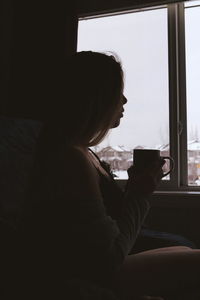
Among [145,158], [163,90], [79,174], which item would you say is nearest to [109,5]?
[163,90]

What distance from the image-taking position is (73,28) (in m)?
2.37

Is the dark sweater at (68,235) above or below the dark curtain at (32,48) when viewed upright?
below

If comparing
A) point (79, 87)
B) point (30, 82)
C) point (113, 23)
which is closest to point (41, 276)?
point (79, 87)

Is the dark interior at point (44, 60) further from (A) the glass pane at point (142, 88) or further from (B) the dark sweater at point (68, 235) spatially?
(B) the dark sweater at point (68, 235)

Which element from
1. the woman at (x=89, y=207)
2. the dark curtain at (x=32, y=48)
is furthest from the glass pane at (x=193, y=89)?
the woman at (x=89, y=207)

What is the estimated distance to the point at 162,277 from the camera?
31.3 inches

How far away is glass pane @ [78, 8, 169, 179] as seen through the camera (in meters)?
2.35

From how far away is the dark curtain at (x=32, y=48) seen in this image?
2.36 meters

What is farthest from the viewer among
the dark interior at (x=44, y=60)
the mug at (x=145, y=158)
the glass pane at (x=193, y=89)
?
the glass pane at (x=193, y=89)

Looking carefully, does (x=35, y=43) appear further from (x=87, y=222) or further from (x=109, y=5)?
(x=87, y=222)

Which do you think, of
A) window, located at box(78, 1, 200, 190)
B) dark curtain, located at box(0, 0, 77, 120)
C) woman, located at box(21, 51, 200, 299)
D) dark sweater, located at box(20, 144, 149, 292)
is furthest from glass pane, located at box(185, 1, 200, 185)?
dark sweater, located at box(20, 144, 149, 292)

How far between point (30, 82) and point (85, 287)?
1903 millimetres

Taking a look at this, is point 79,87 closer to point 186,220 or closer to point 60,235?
point 60,235

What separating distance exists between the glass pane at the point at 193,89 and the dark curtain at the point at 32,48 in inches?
30.3
